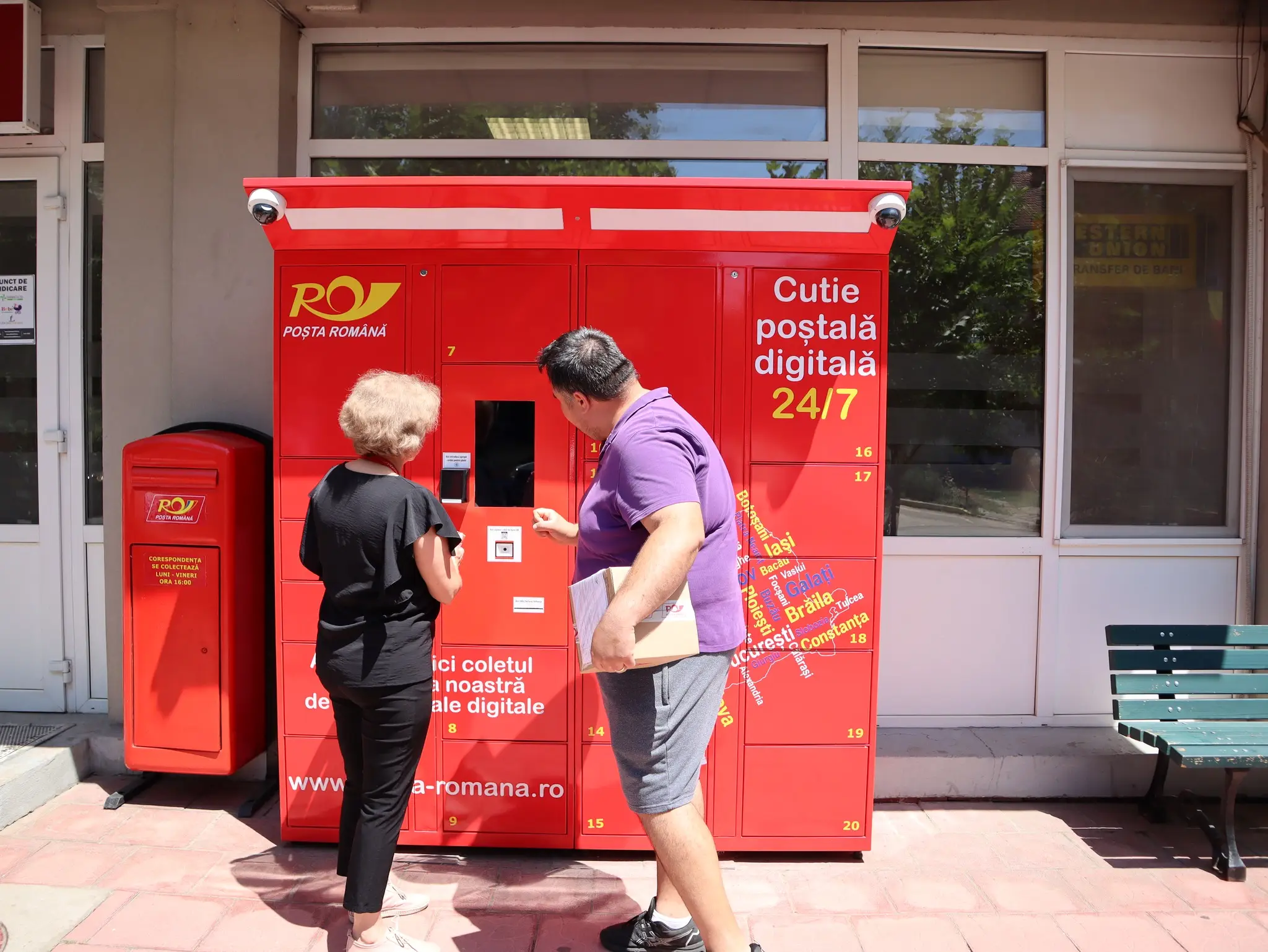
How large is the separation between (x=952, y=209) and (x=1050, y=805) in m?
2.95

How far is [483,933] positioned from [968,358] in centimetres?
345

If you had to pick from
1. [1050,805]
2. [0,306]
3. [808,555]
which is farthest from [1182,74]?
[0,306]

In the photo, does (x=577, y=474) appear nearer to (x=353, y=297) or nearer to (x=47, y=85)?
(x=353, y=297)

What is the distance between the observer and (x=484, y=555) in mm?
3066

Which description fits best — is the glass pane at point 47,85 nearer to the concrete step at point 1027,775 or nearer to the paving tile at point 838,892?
the paving tile at point 838,892

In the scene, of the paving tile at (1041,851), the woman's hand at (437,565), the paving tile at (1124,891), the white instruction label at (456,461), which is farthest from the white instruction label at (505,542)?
the paving tile at (1124,891)

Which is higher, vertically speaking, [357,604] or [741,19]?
[741,19]

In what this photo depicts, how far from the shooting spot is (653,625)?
83.4 inches

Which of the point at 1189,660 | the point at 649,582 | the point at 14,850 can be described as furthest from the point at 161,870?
the point at 1189,660

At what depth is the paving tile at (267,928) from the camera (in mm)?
2643

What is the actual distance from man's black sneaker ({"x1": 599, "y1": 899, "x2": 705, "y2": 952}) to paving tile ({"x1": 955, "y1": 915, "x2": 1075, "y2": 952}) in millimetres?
956

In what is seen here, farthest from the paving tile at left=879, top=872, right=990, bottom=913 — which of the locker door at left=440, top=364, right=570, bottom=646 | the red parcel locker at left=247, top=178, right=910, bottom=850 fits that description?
the locker door at left=440, top=364, right=570, bottom=646

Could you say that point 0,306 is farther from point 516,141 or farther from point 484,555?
point 484,555

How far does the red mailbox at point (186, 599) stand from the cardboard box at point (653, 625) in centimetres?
193
